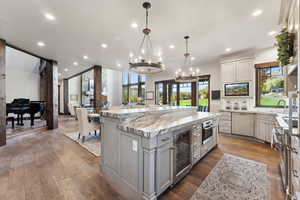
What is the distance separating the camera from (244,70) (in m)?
4.69

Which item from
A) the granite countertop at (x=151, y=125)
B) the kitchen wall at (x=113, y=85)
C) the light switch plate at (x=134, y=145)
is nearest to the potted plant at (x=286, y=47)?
the granite countertop at (x=151, y=125)

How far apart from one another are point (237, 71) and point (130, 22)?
4.26 metres

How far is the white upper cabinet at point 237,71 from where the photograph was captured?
15.1 ft

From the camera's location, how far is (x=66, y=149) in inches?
137

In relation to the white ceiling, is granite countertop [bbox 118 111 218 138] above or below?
below

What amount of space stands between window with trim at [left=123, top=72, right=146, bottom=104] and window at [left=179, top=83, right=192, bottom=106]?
9.87ft

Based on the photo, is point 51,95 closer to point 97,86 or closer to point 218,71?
point 97,86

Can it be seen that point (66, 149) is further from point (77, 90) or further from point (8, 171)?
point (77, 90)

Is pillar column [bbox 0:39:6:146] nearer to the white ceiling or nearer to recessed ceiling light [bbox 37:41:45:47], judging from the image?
the white ceiling

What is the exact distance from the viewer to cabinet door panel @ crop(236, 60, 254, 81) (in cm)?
457

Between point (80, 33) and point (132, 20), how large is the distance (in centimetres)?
159

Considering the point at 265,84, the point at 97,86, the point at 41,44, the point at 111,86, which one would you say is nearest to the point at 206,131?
the point at 265,84

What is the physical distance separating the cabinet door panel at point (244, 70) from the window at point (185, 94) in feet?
7.73

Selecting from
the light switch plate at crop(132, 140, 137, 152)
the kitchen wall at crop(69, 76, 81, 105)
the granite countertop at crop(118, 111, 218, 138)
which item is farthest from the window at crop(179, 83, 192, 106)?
the kitchen wall at crop(69, 76, 81, 105)
